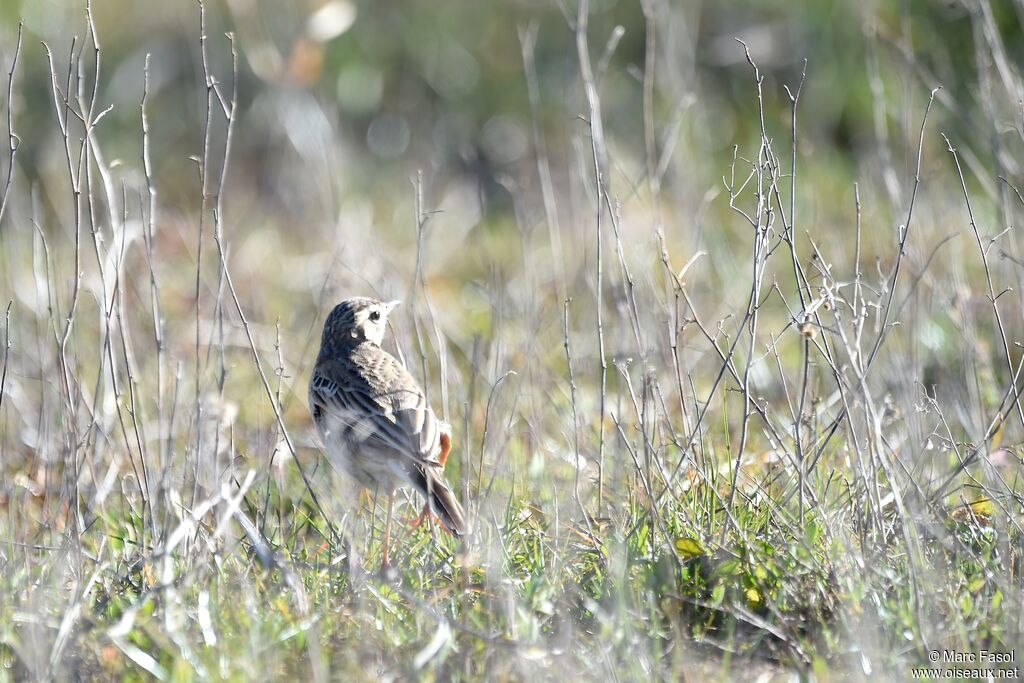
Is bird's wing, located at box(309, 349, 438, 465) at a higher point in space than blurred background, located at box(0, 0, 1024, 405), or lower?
lower

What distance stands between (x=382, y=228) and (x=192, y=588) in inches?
220

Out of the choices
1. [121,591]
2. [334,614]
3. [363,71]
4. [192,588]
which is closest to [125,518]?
[121,591]

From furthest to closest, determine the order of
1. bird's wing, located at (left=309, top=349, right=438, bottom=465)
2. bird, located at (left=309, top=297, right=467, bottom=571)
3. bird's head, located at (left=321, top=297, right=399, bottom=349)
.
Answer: bird's head, located at (left=321, top=297, right=399, bottom=349) → bird's wing, located at (left=309, top=349, right=438, bottom=465) → bird, located at (left=309, top=297, right=467, bottom=571)

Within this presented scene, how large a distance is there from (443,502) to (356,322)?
1.54m

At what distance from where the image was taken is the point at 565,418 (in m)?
5.20

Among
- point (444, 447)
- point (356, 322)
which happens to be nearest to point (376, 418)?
point (444, 447)

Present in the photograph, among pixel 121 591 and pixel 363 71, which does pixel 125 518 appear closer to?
pixel 121 591

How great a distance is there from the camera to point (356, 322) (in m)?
5.41

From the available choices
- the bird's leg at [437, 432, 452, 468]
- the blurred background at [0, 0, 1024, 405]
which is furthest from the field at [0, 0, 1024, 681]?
the bird's leg at [437, 432, 452, 468]

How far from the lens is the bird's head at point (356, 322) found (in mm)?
5406

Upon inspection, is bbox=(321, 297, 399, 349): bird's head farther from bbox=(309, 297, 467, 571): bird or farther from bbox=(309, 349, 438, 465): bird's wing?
bbox=(309, 349, 438, 465): bird's wing

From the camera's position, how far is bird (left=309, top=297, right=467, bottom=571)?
4.27 metres

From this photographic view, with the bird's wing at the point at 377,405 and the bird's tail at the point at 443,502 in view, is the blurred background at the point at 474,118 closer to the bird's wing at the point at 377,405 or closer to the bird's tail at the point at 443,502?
the bird's wing at the point at 377,405

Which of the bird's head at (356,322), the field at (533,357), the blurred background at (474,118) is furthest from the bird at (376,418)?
the blurred background at (474,118)
